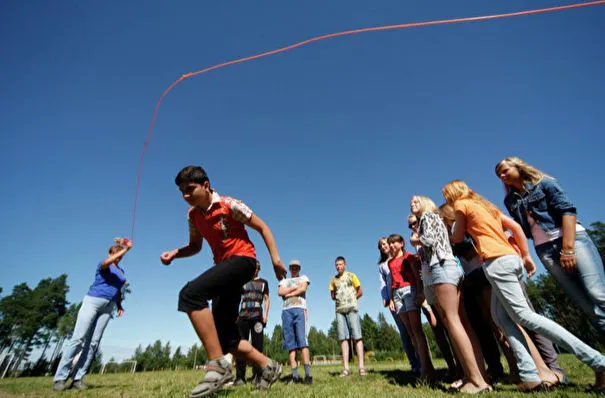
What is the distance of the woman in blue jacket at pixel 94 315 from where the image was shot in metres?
5.61

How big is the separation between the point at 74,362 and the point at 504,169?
26.1 ft

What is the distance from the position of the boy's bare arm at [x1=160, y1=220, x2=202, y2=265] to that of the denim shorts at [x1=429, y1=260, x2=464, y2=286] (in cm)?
290

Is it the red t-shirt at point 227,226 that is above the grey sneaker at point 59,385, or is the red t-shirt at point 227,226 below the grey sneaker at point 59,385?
above

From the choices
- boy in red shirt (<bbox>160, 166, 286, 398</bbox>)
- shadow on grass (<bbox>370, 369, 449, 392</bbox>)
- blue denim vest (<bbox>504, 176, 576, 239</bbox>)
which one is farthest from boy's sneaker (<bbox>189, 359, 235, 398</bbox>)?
blue denim vest (<bbox>504, 176, 576, 239</bbox>)

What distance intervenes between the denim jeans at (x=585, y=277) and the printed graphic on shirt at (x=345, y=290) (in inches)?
163

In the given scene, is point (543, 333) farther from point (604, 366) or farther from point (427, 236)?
point (427, 236)

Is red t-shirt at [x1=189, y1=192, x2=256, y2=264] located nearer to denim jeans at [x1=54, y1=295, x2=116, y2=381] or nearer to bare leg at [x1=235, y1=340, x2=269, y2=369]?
bare leg at [x1=235, y1=340, x2=269, y2=369]

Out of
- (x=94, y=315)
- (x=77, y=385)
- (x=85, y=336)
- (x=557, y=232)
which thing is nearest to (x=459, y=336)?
(x=557, y=232)

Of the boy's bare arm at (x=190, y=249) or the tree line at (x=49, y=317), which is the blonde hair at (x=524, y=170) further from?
the tree line at (x=49, y=317)

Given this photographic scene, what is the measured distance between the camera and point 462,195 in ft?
12.7

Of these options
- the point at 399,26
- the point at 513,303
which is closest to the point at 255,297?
the point at 513,303

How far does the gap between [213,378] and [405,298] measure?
133 inches

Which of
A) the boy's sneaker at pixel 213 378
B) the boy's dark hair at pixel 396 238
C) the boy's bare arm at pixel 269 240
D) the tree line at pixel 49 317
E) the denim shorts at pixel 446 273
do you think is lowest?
the boy's sneaker at pixel 213 378

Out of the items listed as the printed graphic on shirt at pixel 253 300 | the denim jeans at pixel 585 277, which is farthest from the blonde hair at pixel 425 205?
the printed graphic on shirt at pixel 253 300
